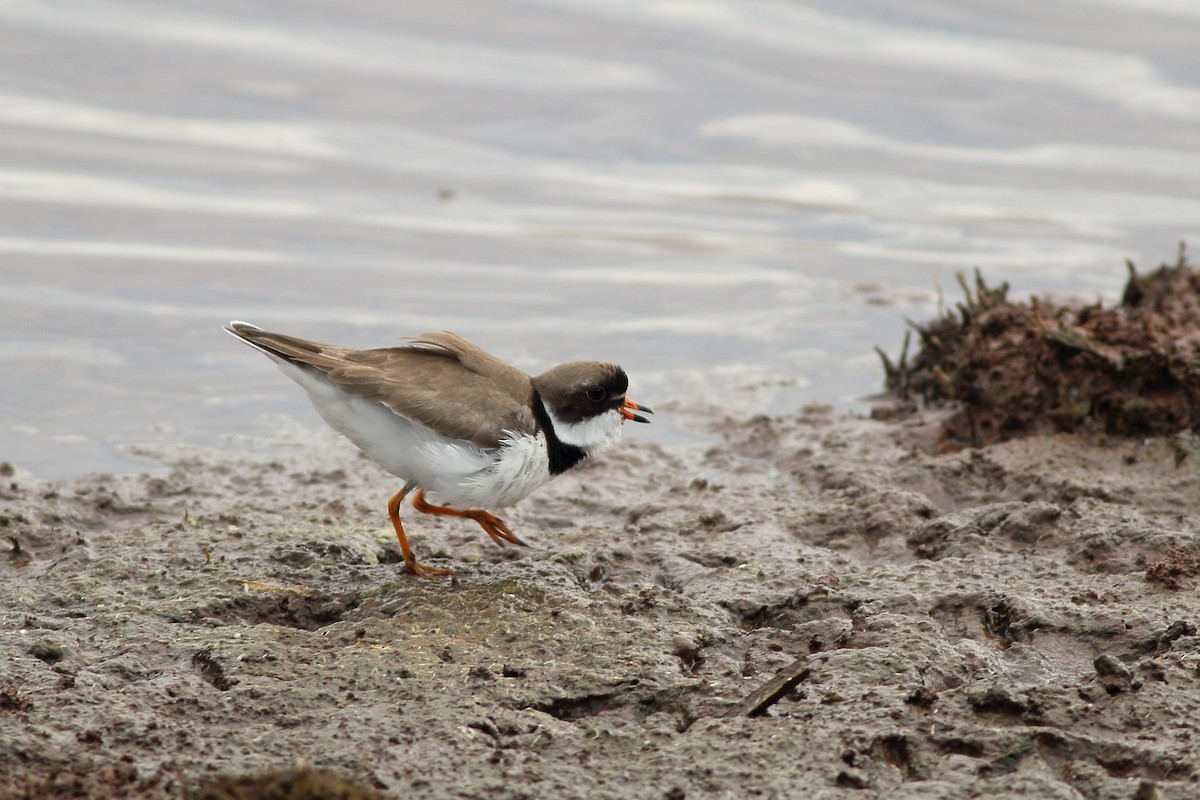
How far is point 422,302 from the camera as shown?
395 inches

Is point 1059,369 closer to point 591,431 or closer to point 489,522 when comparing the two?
point 591,431

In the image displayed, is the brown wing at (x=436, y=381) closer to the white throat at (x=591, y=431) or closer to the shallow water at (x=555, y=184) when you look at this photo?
the white throat at (x=591, y=431)

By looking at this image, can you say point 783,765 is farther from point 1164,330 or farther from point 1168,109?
Result: point 1168,109

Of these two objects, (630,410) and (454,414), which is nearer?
(454,414)

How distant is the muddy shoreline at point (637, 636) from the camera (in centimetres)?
361

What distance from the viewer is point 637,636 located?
4430 mm

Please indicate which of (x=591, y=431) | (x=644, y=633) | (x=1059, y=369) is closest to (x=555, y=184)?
(x=1059, y=369)

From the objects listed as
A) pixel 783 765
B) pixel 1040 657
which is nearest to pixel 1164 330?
pixel 1040 657

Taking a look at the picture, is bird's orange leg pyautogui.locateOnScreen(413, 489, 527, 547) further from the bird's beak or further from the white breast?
the bird's beak

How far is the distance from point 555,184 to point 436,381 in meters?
7.25

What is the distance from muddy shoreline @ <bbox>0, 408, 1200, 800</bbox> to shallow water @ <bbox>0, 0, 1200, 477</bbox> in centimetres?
192

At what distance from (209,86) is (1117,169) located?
9.27 metres

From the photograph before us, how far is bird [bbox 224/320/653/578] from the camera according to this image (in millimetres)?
5324

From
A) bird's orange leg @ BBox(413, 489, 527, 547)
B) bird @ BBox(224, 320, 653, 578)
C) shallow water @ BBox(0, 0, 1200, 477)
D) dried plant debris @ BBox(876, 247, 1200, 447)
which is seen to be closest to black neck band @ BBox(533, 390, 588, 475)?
bird @ BBox(224, 320, 653, 578)
